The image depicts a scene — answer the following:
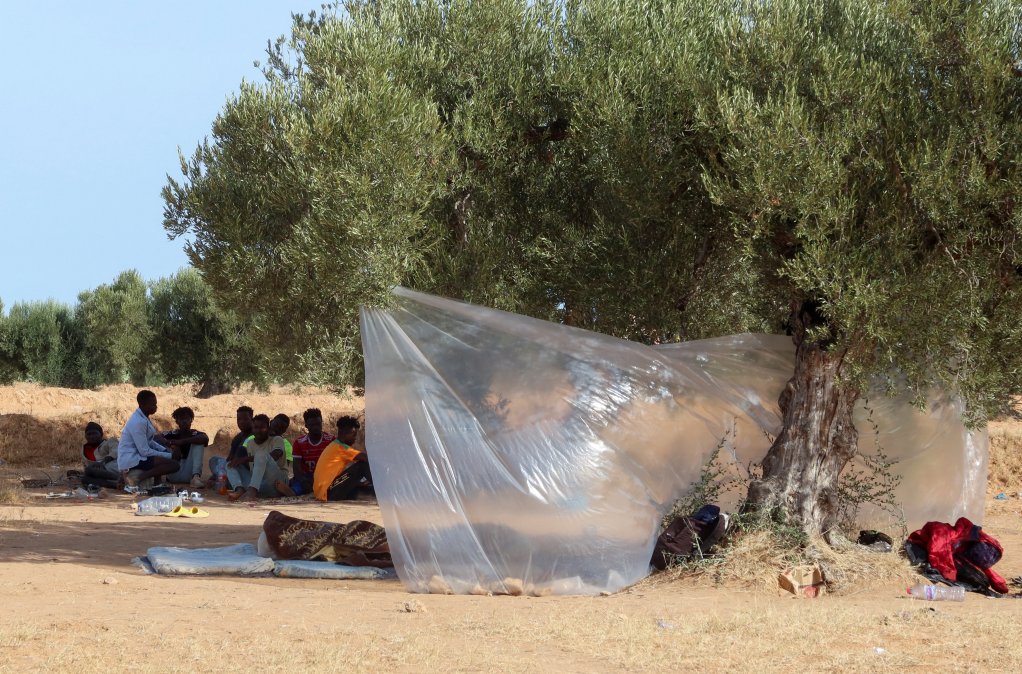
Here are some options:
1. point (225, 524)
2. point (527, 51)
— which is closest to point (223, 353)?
point (225, 524)

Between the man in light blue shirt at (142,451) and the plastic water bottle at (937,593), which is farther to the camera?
the man in light blue shirt at (142,451)

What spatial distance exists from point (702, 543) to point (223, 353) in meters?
29.4

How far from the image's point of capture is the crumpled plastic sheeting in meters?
8.19

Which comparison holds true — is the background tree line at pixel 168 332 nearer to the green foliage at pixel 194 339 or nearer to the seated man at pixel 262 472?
the green foliage at pixel 194 339

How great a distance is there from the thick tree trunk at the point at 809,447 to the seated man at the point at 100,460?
10572 millimetres

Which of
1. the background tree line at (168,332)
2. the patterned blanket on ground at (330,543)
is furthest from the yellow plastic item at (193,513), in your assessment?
the background tree line at (168,332)

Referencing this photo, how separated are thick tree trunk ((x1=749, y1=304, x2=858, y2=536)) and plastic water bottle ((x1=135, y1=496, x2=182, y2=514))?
798 cm

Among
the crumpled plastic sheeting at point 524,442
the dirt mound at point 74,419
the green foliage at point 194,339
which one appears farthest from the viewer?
the green foliage at point 194,339

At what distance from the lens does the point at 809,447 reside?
352 inches

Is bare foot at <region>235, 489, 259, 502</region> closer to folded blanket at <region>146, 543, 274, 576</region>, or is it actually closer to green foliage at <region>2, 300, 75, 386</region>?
folded blanket at <region>146, 543, 274, 576</region>

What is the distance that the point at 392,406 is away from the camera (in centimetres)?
849

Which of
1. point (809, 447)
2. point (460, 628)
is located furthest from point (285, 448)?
point (460, 628)

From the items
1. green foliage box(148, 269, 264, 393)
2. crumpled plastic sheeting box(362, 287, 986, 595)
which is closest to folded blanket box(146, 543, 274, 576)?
crumpled plastic sheeting box(362, 287, 986, 595)

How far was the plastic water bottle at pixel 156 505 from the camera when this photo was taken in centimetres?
1363
